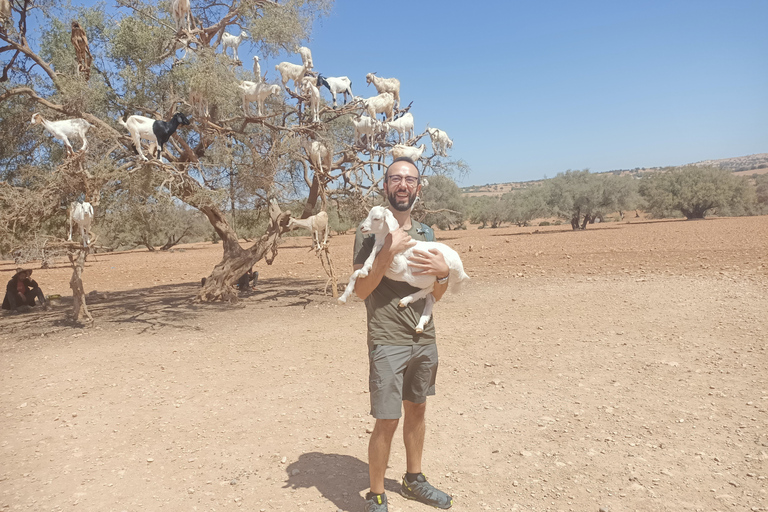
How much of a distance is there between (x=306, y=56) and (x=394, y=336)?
Answer: 797 cm

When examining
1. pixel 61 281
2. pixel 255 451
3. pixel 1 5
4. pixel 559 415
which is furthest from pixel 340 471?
pixel 61 281

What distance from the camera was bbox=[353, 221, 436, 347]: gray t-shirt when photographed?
9.59 ft

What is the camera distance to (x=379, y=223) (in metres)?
2.78

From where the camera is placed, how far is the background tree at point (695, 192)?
36.8 meters

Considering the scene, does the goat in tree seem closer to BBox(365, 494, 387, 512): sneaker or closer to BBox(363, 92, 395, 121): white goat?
BBox(363, 92, 395, 121): white goat

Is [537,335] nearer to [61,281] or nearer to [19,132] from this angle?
[19,132]

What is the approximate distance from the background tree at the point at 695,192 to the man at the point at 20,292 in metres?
40.3

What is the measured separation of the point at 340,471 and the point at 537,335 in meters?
4.24

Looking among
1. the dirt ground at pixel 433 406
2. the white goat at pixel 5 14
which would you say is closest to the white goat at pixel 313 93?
the dirt ground at pixel 433 406

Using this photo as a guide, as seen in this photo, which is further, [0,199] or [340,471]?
[0,199]

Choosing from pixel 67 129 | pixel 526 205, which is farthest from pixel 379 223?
pixel 526 205

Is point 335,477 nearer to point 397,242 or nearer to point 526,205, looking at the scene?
point 397,242

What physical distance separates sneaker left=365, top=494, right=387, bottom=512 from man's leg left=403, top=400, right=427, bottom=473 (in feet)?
1.01

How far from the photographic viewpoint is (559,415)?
14.8 ft
